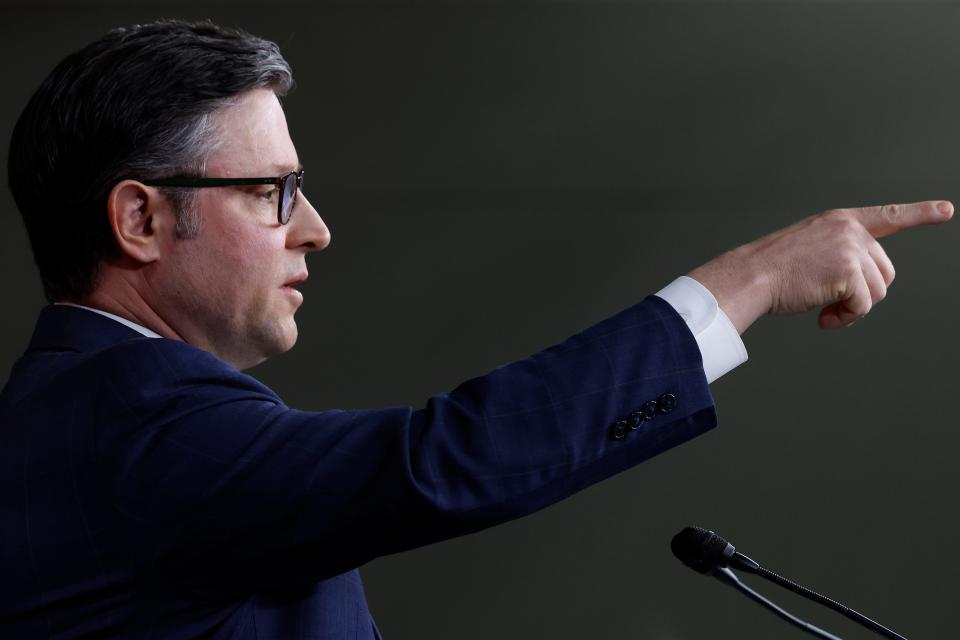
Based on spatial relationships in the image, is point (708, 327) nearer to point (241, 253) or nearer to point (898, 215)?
point (898, 215)

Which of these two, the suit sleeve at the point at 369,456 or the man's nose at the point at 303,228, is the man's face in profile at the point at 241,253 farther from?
the suit sleeve at the point at 369,456

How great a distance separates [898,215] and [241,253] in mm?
601

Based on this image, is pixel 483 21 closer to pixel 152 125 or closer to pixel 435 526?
pixel 152 125

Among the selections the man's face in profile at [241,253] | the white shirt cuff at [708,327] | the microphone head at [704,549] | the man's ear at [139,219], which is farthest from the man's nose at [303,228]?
the microphone head at [704,549]

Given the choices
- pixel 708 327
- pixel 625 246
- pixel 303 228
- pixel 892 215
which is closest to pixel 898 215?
pixel 892 215

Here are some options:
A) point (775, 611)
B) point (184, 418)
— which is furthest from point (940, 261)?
point (184, 418)

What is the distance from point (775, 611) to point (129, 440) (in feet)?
2.34

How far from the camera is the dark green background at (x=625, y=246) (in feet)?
11.6

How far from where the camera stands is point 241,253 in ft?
3.27

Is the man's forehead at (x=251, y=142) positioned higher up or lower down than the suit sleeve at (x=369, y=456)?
higher up

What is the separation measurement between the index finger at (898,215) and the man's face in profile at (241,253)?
20.1 inches

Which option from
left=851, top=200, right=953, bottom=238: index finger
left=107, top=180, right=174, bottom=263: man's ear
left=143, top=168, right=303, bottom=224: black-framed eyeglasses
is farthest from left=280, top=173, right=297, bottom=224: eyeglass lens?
left=851, top=200, right=953, bottom=238: index finger

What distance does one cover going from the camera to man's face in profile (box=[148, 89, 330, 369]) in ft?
3.26

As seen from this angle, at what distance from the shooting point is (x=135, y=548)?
0.80m
